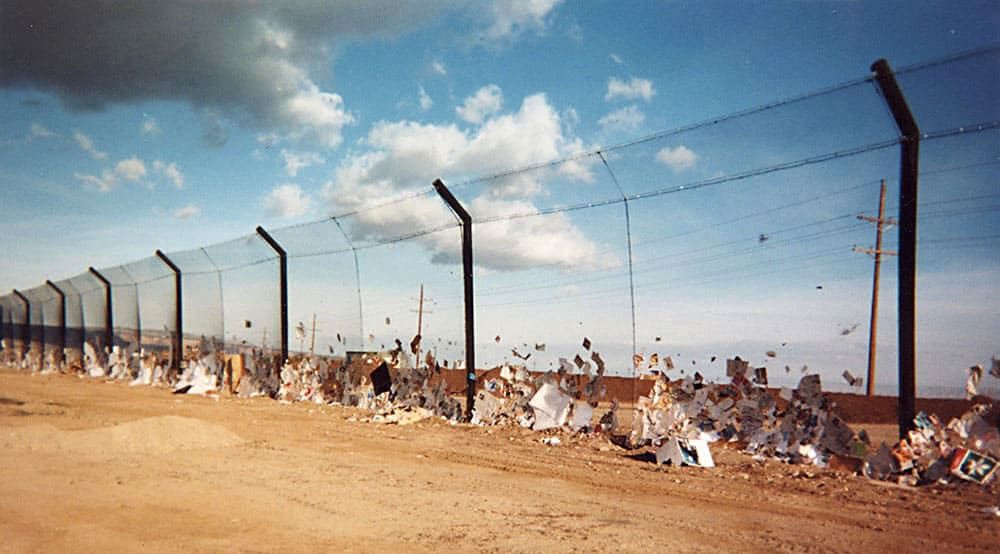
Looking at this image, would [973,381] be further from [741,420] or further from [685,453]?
[685,453]

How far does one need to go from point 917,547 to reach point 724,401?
2.79m

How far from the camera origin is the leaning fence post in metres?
18.7

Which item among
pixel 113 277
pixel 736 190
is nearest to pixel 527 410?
pixel 736 190

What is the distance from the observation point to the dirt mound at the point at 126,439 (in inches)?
227

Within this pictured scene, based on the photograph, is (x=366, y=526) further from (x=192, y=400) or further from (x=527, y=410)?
(x=192, y=400)

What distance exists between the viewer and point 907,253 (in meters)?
4.93

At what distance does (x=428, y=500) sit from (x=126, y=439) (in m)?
3.20

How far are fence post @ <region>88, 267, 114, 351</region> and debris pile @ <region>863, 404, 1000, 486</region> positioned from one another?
61.8 ft

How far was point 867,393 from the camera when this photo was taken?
5.49 m

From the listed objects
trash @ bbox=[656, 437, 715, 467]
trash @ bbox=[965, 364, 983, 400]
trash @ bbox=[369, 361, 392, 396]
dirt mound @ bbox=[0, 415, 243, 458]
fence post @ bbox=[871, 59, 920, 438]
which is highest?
fence post @ bbox=[871, 59, 920, 438]

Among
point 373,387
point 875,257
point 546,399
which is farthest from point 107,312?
point 875,257

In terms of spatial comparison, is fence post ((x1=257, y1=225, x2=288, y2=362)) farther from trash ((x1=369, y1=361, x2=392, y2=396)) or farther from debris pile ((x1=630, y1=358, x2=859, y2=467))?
debris pile ((x1=630, y1=358, x2=859, y2=467))

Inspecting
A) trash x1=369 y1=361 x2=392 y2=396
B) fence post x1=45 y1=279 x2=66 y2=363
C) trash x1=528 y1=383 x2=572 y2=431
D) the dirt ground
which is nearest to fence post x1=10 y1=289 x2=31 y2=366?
fence post x1=45 y1=279 x2=66 y2=363

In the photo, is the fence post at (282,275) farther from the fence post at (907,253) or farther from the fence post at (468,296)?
the fence post at (907,253)
